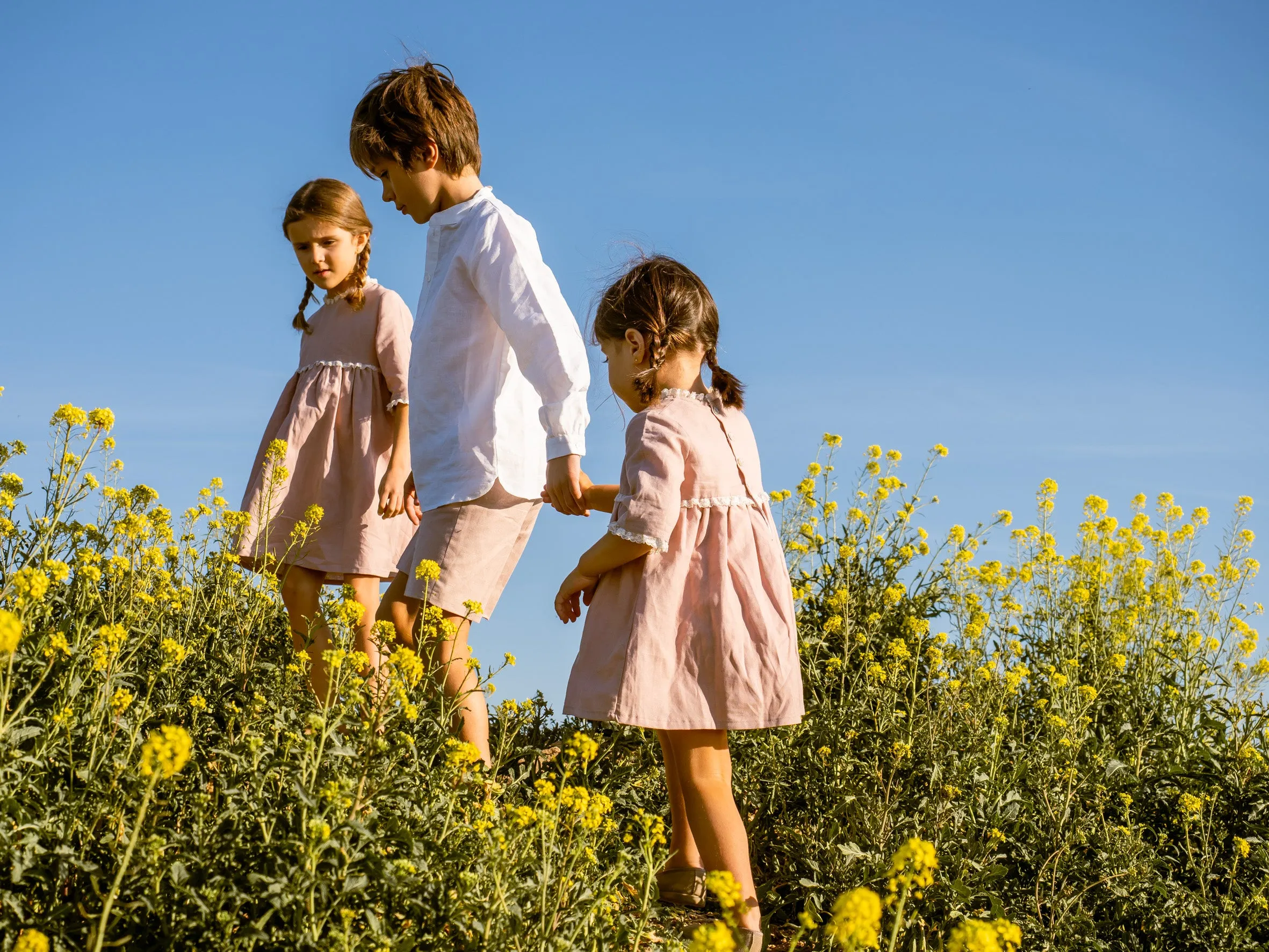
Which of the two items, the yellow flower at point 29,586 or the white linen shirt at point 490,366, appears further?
the white linen shirt at point 490,366

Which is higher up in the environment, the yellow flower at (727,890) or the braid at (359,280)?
the braid at (359,280)

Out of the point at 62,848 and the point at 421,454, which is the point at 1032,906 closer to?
the point at 421,454

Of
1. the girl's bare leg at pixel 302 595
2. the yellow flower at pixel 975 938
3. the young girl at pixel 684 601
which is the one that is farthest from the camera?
the girl's bare leg at pixel 302 595

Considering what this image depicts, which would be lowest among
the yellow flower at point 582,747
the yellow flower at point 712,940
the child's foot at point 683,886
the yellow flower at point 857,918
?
the child's foot at point 683,886

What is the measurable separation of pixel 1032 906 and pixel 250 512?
292 centimetres

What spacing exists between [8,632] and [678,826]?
76.5 inches

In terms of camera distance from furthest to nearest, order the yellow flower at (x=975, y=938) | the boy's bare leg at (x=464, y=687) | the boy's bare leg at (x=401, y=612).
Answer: the boy's bare leg at (x=401, y=612) < the boy's bare leg at (x=464, y=687) < the yellow flower at (x=975, y=938)

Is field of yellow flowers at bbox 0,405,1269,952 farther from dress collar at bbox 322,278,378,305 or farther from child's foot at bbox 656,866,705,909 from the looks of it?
dress collar at bbox 322,278,378,305

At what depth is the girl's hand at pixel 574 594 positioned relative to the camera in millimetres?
3162

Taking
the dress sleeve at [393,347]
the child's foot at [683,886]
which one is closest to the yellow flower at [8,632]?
the child's foot at [683,886]

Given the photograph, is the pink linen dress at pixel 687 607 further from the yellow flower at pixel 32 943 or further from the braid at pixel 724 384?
the yellow flower at pixel 32 943

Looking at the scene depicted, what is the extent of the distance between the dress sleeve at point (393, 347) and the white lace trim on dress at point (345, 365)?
2.0 inches

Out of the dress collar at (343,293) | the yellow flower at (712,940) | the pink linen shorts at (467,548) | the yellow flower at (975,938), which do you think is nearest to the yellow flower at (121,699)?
the pink linen shorts at (467,548)

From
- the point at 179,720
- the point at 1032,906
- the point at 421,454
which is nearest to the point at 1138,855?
the point at 1032,906
